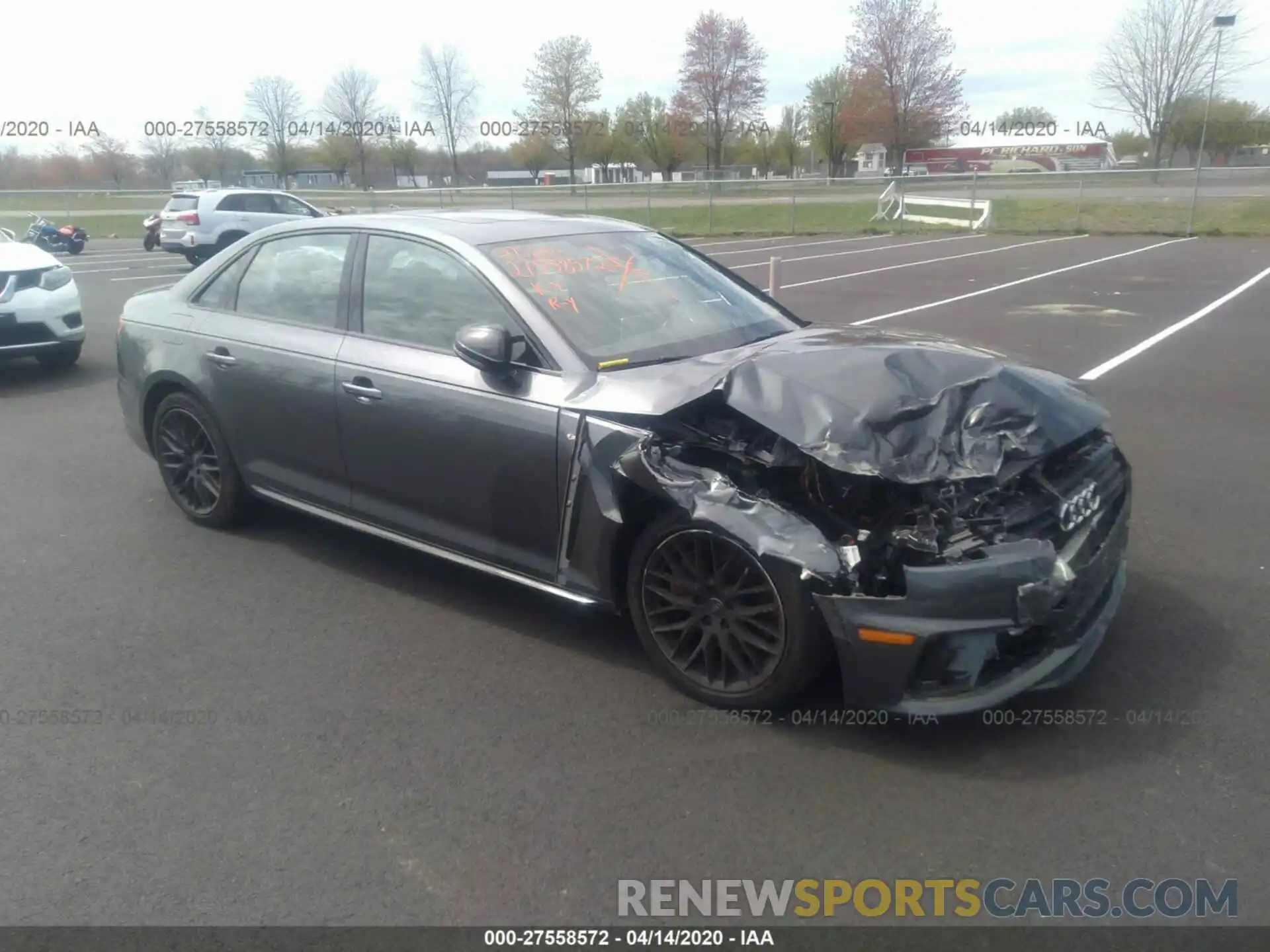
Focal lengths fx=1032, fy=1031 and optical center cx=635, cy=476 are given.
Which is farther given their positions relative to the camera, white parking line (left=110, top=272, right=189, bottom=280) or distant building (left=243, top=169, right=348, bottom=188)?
distant building (left=243, top=169, right=348, bottom=188)

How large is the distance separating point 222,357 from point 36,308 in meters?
5.20

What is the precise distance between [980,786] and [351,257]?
3440mm

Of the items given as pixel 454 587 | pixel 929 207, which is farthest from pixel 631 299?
pixel 929 207

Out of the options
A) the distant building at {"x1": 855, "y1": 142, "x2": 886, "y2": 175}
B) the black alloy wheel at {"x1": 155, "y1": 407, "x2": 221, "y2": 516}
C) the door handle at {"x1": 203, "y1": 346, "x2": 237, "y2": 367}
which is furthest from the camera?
the distant building at {"x1": 855, "y1": 142, "x2": 886, "y2": 175}

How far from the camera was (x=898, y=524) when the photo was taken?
3.32 m

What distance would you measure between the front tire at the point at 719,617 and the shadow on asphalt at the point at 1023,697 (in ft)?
0.46

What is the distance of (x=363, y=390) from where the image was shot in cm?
443

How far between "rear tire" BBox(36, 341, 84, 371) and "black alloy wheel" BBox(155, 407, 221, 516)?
479 cm

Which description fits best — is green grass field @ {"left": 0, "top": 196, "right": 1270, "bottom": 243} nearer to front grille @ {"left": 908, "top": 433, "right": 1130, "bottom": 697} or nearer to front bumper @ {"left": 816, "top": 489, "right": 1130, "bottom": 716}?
front grille @ {"left": 908, "top": 433, "right": 1130, "bottom": 697}

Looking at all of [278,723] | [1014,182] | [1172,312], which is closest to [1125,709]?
[278,723]

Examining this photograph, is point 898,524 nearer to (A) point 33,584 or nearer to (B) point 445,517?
(B) point 445,517

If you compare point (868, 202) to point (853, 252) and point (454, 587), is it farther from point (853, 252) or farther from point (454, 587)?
point (454, 587)

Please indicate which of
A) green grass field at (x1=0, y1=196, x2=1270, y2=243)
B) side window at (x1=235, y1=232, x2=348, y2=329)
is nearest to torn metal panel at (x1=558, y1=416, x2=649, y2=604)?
side window at (x1=235, y1=232, x2=348, y2=329)

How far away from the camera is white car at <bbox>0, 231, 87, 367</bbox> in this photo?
8.95 meters
